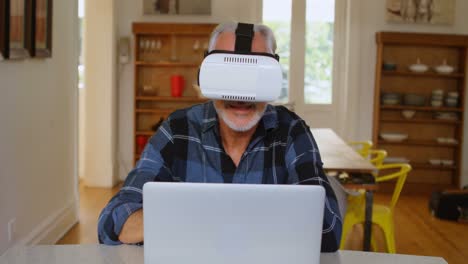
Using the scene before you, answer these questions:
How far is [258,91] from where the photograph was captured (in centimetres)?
129

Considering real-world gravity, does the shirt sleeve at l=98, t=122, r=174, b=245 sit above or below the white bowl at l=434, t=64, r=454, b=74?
below

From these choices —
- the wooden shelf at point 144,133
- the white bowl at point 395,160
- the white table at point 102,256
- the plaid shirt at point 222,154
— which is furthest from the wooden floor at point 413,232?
the white table at point 102,256

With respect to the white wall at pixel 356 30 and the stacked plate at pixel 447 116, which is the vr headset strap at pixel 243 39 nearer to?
the white wall at pixel 356 30

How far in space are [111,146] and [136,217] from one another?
522 cm

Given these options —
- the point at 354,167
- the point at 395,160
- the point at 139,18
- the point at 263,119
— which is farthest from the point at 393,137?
the point at 263,119

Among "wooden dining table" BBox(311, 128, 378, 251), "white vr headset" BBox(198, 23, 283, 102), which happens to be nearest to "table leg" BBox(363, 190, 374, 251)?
"wooden dining table" BBox(311, 128, 378, 251)

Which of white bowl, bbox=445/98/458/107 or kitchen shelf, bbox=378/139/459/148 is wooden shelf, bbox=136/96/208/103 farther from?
white bowl, bbox=445/98/458/107

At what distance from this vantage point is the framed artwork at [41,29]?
12.9ft

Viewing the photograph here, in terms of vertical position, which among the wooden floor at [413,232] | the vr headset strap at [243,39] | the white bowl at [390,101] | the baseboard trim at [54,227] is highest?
the vr headset strap at [243,39]

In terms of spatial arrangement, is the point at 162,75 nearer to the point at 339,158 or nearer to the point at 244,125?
the point at 339,158

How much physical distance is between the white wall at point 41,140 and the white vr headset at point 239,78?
2471 millimetres

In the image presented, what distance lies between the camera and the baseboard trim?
413 cm

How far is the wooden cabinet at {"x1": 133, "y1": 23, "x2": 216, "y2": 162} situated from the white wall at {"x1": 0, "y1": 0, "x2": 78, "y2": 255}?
176 cm

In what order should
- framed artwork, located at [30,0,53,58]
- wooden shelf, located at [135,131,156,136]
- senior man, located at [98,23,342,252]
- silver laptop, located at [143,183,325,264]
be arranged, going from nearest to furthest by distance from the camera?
1. silver laptop, located at [143,183,325,264]
2. senior man, located at [98,23,342,252]
3. framed artwork, located at [30,0,53,58]
4. wooden shelf, located at [135,131,156,136]
